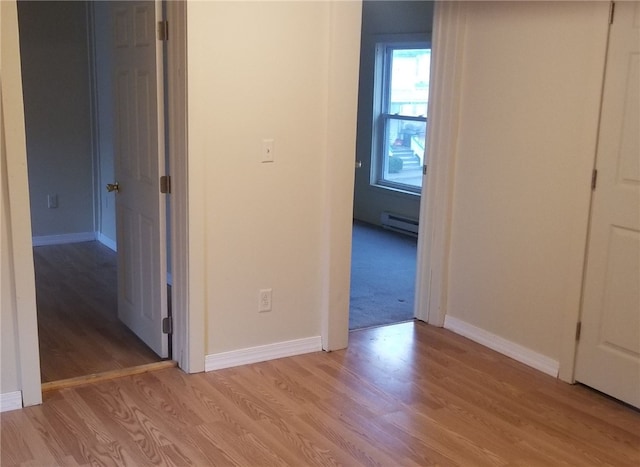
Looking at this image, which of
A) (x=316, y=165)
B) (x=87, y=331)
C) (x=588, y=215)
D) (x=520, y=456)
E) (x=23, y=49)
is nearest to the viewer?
(x=520, y=456)

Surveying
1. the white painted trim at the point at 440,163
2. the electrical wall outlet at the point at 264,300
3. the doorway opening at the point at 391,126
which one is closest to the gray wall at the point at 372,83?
the doorway opening at the point at 391,126

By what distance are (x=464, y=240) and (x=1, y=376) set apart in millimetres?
2538

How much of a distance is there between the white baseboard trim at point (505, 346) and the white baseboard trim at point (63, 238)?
11.4 ft

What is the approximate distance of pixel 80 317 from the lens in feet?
14.2

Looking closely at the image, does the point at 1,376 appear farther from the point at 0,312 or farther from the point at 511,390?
the point at 511,390

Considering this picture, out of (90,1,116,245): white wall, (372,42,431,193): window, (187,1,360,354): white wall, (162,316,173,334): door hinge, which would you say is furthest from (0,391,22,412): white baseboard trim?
(372,42,431,193): window

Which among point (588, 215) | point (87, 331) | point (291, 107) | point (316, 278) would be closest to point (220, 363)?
point (316, 278)

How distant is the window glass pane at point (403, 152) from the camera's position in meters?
7.17

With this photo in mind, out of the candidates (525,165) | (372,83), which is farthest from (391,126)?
(525,165)

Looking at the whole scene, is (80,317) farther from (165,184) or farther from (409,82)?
(409,82)

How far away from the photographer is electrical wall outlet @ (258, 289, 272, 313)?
3.67 m

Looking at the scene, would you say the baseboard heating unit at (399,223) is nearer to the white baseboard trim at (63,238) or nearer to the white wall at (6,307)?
the white baseboard trim at (63,238)

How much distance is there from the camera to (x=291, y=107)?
140 inches

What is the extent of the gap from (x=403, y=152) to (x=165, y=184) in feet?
13.9
